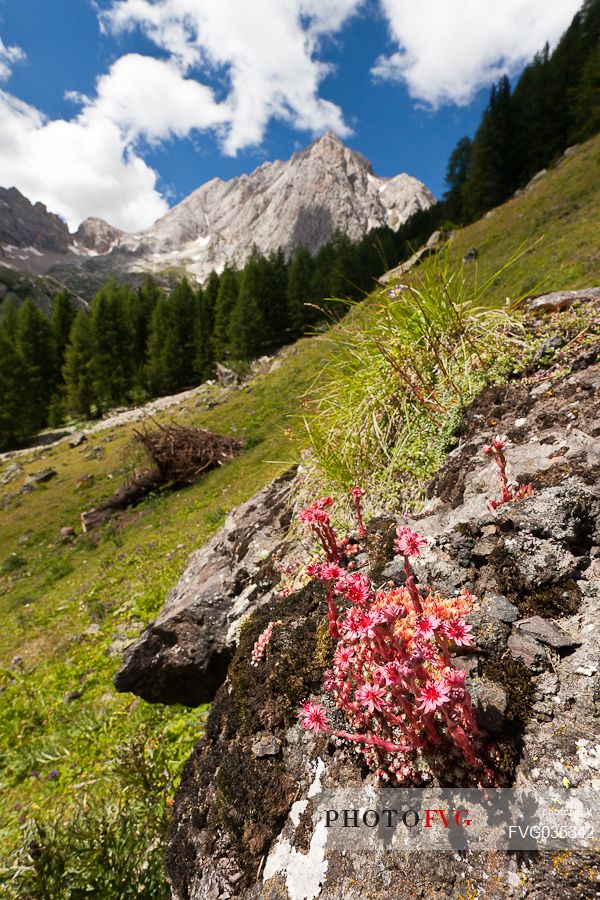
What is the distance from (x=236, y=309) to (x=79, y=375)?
2060 cm

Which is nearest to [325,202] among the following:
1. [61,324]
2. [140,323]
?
[140,323]

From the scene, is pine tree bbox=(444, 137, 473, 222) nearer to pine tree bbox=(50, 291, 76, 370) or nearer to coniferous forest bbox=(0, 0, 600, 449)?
coniferous forest bbox=(0, 0, 600, 449)

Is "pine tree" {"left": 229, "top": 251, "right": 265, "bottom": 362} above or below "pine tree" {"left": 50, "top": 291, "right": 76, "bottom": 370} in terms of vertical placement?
below

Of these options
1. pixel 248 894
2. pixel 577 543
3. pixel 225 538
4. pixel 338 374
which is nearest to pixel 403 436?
pixel 338 374

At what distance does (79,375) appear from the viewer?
48.5 m

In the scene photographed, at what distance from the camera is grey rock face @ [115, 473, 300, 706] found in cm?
329

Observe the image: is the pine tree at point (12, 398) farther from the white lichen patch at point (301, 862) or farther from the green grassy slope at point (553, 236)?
the white lichen patch at point (301, 862)

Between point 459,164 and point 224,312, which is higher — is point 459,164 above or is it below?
above

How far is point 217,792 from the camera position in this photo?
183 centimetres

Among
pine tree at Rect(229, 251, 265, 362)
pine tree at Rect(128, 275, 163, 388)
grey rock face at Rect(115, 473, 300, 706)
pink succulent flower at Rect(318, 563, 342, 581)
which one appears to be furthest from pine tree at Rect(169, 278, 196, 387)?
pink succulent flower at Rect(318, 563, 342, 581)

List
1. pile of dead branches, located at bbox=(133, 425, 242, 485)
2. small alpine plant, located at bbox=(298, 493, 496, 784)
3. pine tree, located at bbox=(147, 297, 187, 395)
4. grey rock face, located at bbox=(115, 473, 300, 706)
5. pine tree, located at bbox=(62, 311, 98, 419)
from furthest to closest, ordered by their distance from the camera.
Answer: pine tree, located at bbox=(147, 297, 187, 395) → pine tree, located at bbox=(62, 311, 98, 419) → pile of dead branches, located at bbox=(133, 425, 242, 485) → grey rock face, located at bbox=(115, 473, 300, 706) → small alpine plant, located at bbox=(298, 493, 496, 784)

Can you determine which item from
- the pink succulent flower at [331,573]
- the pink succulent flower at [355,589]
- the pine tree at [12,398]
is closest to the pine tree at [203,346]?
the pine tree at [12,398]

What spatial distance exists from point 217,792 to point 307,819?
53 centimetres

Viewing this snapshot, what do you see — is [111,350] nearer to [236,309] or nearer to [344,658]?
[236,309]
